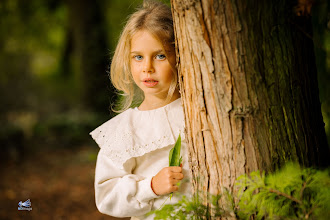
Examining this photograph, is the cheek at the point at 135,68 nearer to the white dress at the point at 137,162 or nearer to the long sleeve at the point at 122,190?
the white dress at the point at 137,162

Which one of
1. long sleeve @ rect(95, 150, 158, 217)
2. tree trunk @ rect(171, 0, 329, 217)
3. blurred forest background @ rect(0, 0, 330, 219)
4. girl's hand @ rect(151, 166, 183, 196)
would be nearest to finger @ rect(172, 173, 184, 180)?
girl's hand @ rect(151, 166, 183, 196)

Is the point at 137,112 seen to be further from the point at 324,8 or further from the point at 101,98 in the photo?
the point at 101,98

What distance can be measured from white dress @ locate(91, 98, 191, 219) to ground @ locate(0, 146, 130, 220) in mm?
3819

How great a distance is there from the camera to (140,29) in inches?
84.0

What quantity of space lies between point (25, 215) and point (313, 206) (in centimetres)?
577

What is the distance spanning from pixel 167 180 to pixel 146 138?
376 millimetres

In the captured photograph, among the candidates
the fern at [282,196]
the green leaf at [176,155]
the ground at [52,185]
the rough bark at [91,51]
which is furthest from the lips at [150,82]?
the rough bark at [91,51]

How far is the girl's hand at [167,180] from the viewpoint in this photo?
1880mm

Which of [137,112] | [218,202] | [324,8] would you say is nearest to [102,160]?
[137,112]

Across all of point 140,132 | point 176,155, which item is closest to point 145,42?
point 140,132

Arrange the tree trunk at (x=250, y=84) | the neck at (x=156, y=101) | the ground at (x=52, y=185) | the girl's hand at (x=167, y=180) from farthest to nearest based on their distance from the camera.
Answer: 1. the ground at (x=52, y=185)
2. the neck at (x=156, y=101)
3. the girl's hand at (x=167, y=180)
4. the tree trunk at (x=250, y=84)

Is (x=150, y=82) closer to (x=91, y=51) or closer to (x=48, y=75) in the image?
(x=91, y=51)

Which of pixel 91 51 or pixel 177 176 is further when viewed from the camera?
pixel 91 51

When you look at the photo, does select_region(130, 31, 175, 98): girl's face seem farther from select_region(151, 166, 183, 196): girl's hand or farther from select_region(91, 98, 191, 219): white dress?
select_region(151, 166, 183, 196): girl's hand
